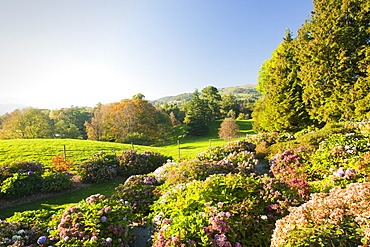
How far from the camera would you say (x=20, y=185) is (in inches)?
264

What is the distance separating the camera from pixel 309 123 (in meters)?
15.1

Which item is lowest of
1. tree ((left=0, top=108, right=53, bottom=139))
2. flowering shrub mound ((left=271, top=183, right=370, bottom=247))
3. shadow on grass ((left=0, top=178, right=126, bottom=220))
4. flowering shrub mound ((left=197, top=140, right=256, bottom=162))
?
shadow on grass ((left=0, top=178, right=126, bottom=220))

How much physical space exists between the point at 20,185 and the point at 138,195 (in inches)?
196

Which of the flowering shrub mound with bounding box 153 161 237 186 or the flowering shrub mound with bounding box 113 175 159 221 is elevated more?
the flowering shrub mound with bounding box 153 161 237 186

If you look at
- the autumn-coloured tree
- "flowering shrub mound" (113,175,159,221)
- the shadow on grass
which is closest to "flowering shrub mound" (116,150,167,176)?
the shadow on grass

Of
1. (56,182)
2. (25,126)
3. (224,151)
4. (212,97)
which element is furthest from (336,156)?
(212,97)

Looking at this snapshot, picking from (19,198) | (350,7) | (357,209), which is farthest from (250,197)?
(350,7)

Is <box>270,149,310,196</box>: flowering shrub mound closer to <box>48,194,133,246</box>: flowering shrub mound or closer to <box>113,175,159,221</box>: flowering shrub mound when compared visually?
<box>113,175,159,221</box>: flowering shrub mound

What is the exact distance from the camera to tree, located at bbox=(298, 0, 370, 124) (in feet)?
35.6

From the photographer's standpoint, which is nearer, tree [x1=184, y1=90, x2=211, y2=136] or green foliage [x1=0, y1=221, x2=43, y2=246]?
green foliage [x1=0, y1=221, x2=43, y2=246]

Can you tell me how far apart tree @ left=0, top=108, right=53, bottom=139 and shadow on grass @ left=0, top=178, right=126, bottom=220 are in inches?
1115

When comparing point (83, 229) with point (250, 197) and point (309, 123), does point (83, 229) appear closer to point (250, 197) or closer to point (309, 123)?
point (250, 197)

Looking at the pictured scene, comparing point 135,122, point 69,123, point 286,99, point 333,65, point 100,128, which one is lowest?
point 100,128

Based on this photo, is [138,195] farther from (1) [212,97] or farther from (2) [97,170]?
(1) [212,97]
